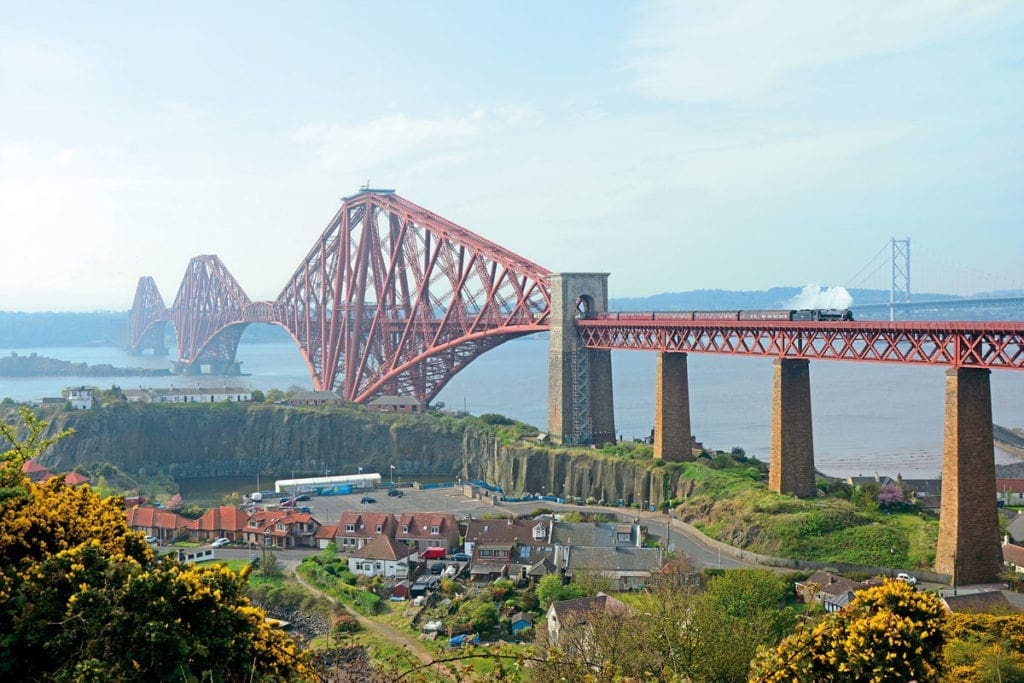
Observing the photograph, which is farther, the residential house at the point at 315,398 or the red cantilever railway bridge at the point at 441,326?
the residential house at the point at 315,398

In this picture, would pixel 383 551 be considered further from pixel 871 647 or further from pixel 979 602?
pixel 871 647

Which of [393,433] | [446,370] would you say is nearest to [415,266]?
[446,370]

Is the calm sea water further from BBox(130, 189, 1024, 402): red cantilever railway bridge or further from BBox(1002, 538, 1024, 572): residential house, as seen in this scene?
BBox(1002, 538, 1024, 572): residential house

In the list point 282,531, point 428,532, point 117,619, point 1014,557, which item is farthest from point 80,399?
point 117,619

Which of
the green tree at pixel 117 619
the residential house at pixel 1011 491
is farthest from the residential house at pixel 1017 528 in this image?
the green tree at pixel 117 619

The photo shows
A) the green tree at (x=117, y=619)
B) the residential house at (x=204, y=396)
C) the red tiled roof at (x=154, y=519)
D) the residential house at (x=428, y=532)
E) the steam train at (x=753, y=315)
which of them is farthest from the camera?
the residential house at (x=204, y=396)

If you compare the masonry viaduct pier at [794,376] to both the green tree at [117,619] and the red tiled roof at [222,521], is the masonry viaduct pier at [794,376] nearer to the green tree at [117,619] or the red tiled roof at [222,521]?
the red tiled roof at [222,521]
